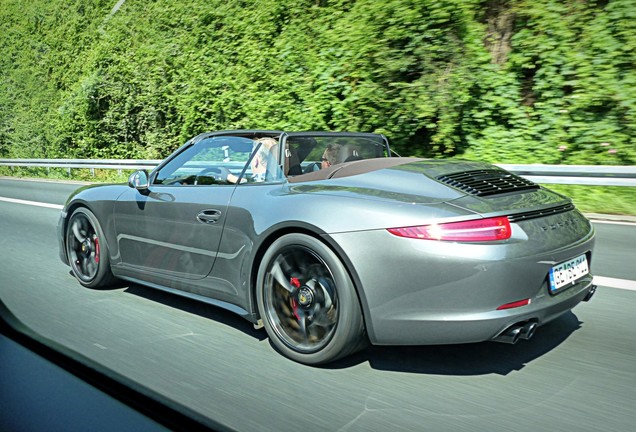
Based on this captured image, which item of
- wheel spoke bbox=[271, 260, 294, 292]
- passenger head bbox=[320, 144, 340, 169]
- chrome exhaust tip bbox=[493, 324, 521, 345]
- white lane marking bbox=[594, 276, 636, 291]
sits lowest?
white lane marking bbox=[594, 276, 636, 291]

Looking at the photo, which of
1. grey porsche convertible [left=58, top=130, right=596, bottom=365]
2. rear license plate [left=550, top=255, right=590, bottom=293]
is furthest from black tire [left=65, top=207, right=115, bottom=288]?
rear license plate [left=550, top=255, right=590, bottom=293]

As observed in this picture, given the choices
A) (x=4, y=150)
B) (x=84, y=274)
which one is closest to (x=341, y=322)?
(x=84, y=274)

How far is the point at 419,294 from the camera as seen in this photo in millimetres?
2949

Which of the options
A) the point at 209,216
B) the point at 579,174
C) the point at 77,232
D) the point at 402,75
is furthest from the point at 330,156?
the point at 402,75

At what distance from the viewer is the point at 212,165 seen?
4535mm

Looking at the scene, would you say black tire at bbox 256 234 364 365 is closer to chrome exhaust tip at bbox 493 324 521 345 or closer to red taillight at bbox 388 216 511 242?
red taillight at bbox 388 216 511 242

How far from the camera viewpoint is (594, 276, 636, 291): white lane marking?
15.4 feet

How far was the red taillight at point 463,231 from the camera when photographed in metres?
2.94

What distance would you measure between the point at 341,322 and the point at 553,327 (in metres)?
1.49

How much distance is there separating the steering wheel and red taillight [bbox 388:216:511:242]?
5.37 ft

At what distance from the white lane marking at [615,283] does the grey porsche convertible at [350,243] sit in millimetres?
1383

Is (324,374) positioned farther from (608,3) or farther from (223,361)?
(608,3)

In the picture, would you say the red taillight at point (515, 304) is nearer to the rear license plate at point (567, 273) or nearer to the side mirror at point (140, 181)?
the rear license plate at point (567, 273)

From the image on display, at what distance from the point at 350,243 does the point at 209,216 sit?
1236 millimetres
